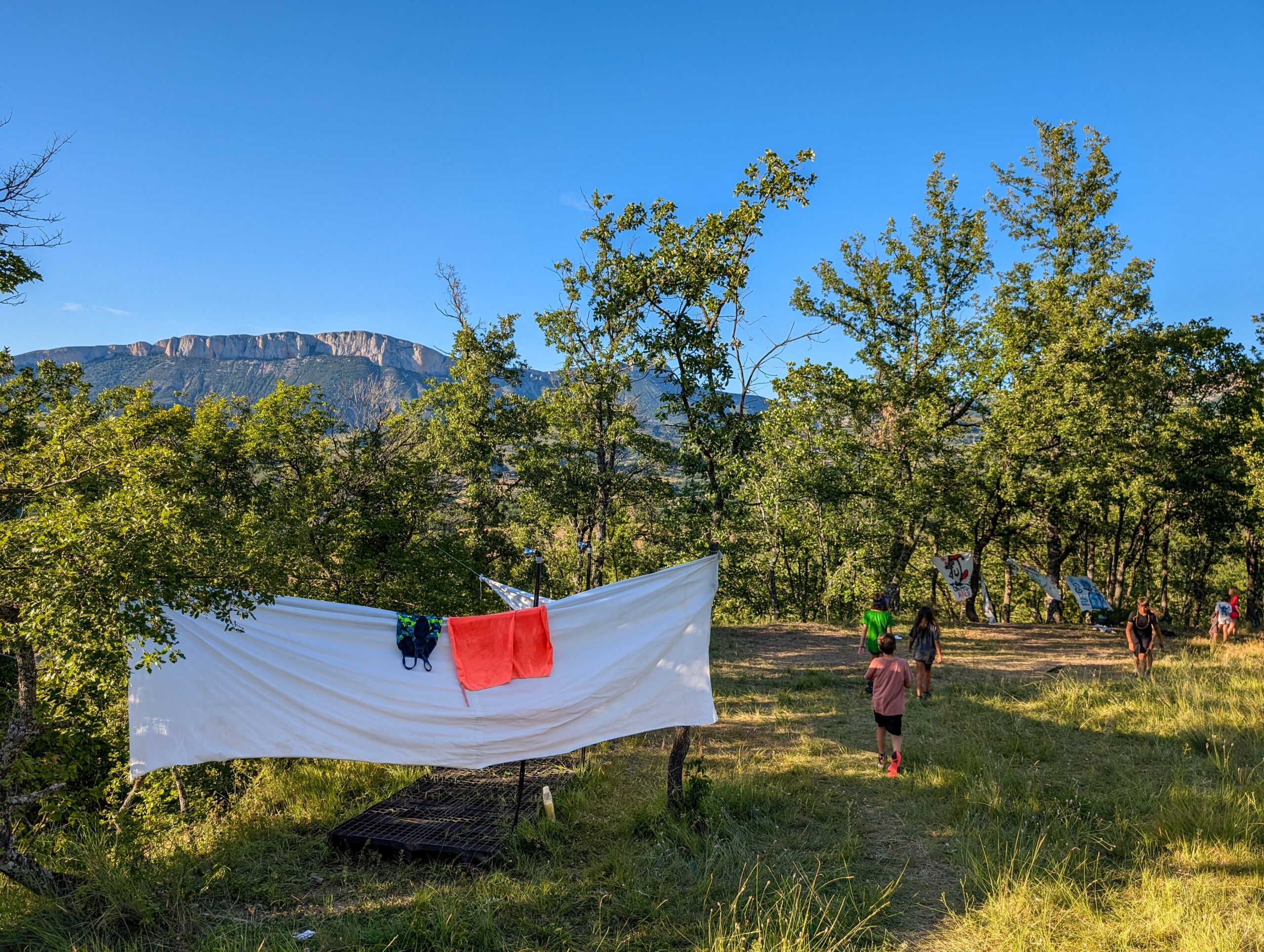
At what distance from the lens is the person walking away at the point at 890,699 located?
775cm

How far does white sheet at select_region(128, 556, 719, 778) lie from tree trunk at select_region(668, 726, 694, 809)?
0.22 metres

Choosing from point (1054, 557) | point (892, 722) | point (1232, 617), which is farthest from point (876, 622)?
point (1054, 557)

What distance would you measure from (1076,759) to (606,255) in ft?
36.5

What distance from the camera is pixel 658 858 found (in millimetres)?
5605

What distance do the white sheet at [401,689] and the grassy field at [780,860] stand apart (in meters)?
0.80

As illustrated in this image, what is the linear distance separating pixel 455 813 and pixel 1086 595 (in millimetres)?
21952

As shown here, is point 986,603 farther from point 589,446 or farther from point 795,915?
point 795,915

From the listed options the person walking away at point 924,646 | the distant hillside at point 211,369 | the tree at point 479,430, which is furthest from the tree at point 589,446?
the distant hillside at point 211,369

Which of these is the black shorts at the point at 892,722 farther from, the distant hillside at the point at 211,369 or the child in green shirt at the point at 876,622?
the distant hillside at the point at 211,369

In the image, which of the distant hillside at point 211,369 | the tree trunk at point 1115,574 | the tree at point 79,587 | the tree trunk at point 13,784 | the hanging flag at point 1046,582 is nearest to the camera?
the tree at point 79,587

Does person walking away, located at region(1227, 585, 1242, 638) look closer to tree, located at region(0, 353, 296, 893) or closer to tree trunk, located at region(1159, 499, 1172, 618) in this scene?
tree trunk, located at region(1159, 499, 1172, 618)

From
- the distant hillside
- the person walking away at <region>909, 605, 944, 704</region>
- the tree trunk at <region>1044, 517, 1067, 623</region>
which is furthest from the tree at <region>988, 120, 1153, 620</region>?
the distant hillside

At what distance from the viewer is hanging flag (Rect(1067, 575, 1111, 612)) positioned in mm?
21047

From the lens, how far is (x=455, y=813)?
21.7ft
